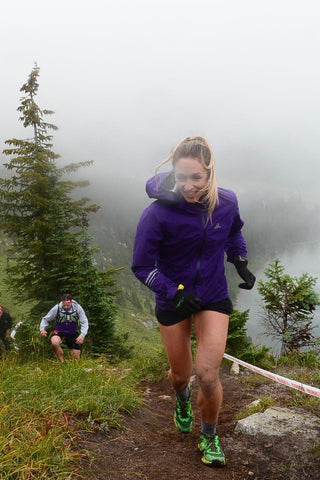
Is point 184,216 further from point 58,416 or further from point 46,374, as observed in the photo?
point 46,374

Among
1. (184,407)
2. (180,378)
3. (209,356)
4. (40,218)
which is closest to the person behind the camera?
(209,356)

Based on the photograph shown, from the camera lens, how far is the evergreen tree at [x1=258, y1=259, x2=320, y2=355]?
391 inches

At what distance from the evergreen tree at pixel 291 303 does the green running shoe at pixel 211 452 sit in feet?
21.7

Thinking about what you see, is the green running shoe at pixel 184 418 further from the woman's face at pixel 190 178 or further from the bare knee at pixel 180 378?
the woman's face at pixel 190 178

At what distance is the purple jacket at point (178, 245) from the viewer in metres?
3.39

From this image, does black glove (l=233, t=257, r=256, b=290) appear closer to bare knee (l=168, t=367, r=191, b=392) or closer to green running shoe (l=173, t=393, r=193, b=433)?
bare knee (l=168, t=367, r=191, b=392)

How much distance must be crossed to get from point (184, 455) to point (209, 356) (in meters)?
1.12

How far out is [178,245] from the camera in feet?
11.4

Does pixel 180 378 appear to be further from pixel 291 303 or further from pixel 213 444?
pixel 291 303

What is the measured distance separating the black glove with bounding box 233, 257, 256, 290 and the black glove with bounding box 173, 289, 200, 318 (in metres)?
0.91

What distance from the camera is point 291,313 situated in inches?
412

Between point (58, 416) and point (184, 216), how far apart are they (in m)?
2.26

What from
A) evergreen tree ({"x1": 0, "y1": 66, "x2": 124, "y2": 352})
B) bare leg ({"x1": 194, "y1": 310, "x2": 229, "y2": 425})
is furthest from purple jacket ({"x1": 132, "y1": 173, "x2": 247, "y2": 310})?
evergreen tree ({"x1": 0, "y1": 66, "x2": 124, "y2": 352})

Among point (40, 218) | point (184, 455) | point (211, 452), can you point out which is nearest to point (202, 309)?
point (211, 452)
